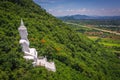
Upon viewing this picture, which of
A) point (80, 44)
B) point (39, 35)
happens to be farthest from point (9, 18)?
point (80, 44)

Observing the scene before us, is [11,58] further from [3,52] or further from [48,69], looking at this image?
[48,69]

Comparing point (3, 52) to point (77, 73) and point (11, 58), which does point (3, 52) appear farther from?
point (77, 73)

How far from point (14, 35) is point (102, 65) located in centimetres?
3130

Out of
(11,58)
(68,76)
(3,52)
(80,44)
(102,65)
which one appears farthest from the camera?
(80,44)

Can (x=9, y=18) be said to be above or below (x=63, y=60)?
above

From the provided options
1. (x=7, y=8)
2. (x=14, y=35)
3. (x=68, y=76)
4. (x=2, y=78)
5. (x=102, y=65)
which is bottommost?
(x=102, y=65)

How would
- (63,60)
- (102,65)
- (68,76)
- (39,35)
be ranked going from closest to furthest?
(68,76), (63,60), (39,35), (102,65)

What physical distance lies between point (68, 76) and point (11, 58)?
1266 cm

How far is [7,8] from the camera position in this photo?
211ft

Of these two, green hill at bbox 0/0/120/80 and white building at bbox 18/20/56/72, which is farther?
white building at bbox 18/20/56/72

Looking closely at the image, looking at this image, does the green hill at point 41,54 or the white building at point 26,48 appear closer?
the green hill at point 41,54

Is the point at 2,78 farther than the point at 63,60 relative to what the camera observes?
No

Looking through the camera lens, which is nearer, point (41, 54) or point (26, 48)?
point (26, 48)

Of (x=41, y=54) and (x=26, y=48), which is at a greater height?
(x=26, y=48)
